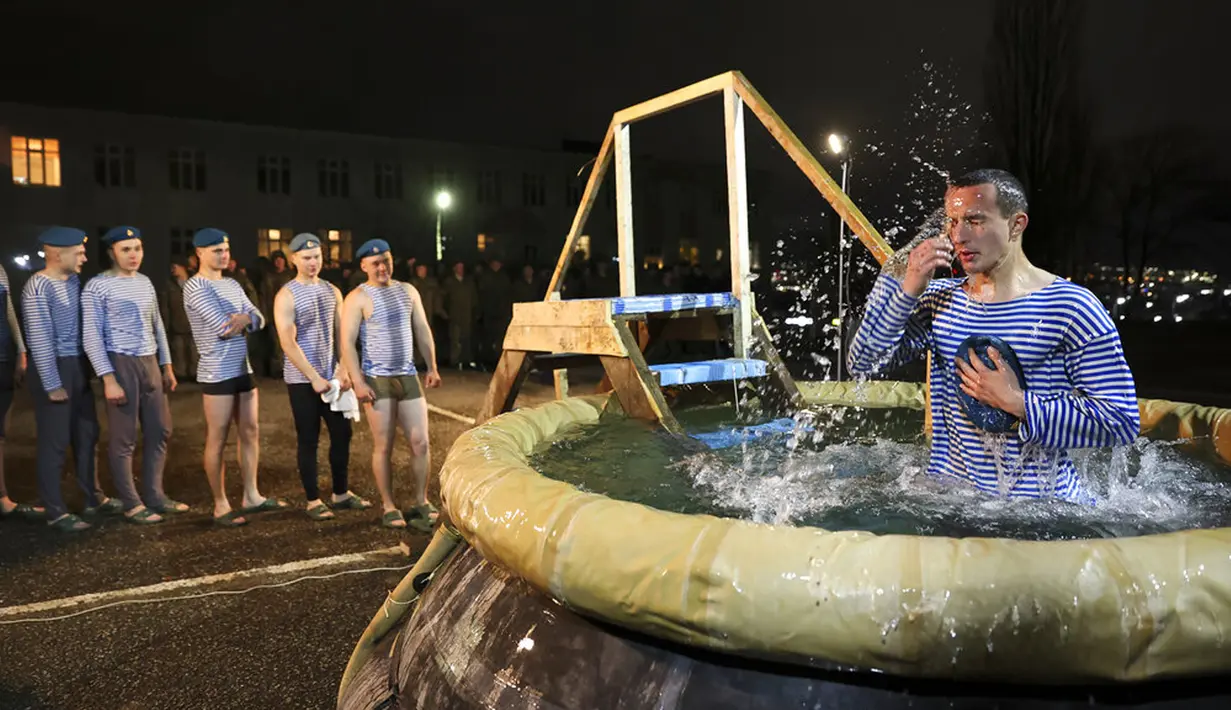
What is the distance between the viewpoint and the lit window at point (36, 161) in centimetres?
3088

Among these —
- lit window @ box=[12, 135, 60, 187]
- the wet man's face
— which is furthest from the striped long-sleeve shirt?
lit window @ box=[12, 135, 60, 187]

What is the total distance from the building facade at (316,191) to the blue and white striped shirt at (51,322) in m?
20.8

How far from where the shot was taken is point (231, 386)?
241 inches

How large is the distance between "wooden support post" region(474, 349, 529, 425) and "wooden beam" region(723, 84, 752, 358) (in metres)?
1.32

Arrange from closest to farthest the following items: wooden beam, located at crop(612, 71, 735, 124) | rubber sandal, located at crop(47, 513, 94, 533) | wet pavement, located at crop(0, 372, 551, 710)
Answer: wet pavement, located at crop(0, 372, 551, 710)
wooden beam, located at crop(612, 71, 735, 124)
rubber sandal, located at crop(47, 513, 94, 533)

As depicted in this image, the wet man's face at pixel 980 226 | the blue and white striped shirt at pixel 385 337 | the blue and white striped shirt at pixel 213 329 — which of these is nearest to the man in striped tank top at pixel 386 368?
the blue and white striped shirt at pixel 385 337

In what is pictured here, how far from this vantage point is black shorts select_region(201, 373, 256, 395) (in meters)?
6.06

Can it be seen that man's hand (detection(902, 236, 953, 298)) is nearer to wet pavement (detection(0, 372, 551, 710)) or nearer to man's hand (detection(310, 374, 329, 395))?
wet pavement (detection(0, 372, 551, 710))

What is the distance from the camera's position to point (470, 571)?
2504mm

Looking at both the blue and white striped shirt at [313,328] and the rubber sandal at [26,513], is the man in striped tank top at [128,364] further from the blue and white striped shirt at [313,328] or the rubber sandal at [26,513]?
the blue and white striped shirt at [313,328]

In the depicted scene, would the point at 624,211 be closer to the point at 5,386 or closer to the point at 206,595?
the point at 206,595

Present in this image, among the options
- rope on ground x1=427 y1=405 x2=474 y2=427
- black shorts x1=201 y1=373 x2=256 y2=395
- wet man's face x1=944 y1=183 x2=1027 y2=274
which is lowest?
rope on ground x1=427 y1=405 x2=474 y2=427

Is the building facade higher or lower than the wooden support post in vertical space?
higher

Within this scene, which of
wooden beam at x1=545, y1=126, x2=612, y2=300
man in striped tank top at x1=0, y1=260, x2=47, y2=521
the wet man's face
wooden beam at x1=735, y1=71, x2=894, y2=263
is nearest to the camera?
the wet man's face
